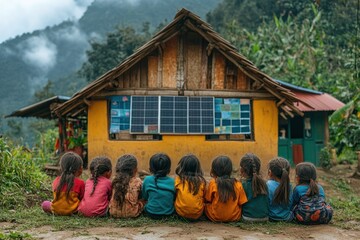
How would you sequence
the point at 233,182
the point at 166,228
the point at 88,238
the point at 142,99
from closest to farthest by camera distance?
1. the point at 88,238
2. the point at 166,228
3. the point at 233,182
4. the point at 142,99

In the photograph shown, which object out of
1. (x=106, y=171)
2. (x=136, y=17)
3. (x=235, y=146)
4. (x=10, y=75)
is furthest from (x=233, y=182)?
(x=136, y=17)

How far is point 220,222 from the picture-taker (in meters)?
5.93

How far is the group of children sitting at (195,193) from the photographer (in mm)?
5887

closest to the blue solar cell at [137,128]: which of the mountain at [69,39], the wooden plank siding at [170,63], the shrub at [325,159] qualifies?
the wooden plank siding at [170,63]

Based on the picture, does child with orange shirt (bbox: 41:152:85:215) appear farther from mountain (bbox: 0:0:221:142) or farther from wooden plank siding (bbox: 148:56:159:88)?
mountain (bbox: 0:0:221:142)

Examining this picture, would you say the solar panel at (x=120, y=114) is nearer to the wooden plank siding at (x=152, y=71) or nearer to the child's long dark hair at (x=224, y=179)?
the wooden plank siding at (x=152, y=71)

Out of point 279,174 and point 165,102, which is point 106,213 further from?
point 165,102

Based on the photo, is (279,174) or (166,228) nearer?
(166,228)

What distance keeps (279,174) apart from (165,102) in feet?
18.4

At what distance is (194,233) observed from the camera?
17.4 feet

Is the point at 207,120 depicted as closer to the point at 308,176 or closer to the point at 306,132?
the point at 308,176

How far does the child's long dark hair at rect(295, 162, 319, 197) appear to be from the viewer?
5.90 meters

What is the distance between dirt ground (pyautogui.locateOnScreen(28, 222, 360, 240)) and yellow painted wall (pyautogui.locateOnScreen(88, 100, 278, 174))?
18.5ft

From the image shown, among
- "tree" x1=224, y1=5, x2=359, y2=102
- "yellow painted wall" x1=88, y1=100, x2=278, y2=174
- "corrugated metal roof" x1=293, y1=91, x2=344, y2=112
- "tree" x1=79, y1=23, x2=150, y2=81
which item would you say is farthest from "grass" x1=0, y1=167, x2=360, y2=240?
"tree" x1=79, y1=23, x2=150, y2=81
